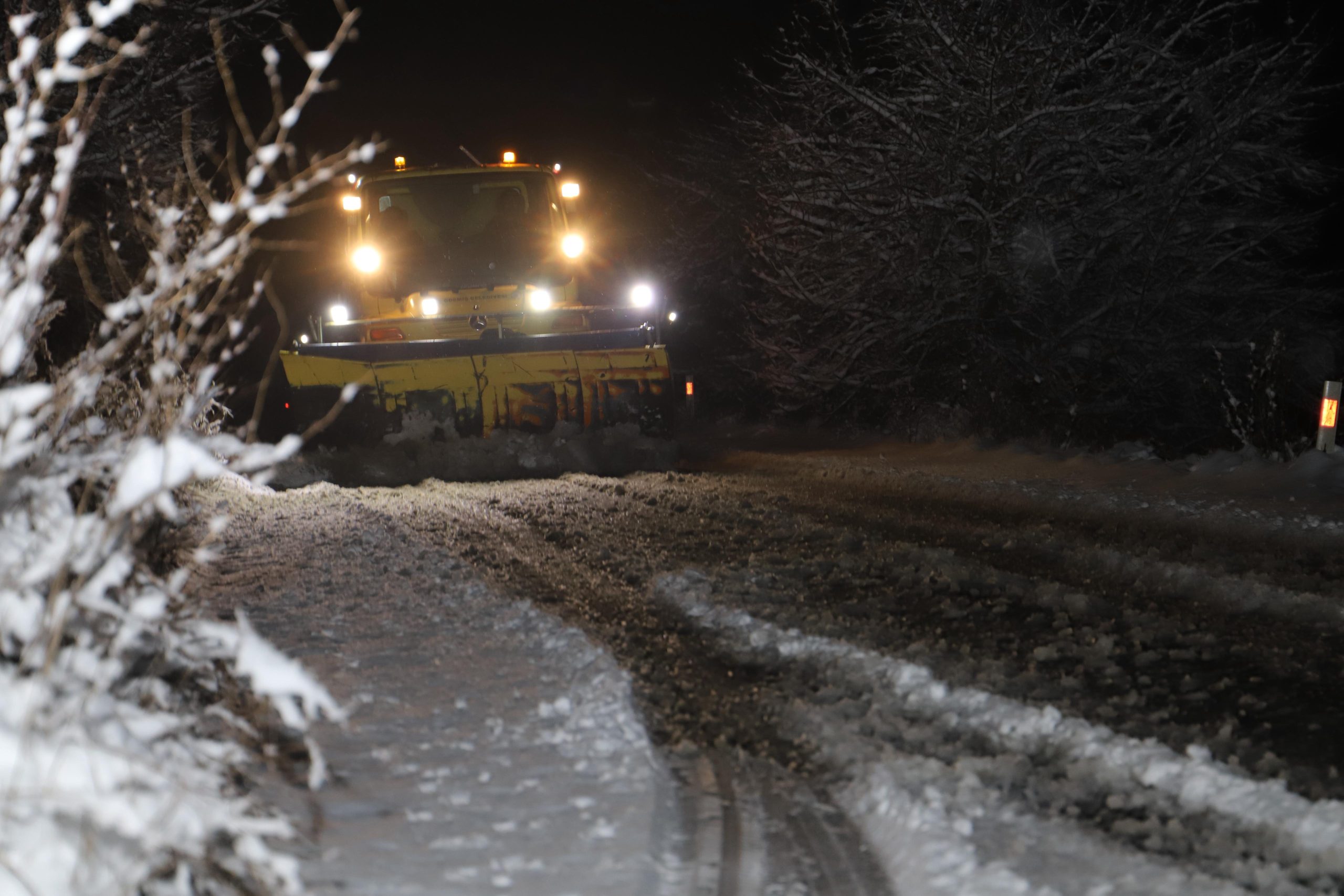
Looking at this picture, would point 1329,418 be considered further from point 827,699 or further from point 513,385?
point 513,385

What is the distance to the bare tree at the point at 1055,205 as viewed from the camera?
1237cm

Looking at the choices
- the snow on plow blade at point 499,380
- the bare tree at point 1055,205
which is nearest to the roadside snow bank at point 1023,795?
the snow on plow blade at point 499,380

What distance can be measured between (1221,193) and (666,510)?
9556 millimetres

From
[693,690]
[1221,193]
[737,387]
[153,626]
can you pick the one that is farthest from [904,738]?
[737,387]

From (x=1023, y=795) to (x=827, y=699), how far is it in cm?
99

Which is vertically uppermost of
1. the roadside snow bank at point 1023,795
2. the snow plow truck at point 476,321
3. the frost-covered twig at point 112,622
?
the snow plow truck at point 476,321

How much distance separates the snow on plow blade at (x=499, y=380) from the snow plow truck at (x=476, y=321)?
14 millimetres

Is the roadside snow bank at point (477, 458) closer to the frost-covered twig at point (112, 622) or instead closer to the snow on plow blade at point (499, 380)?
the snow on plow blade at point (499, 380)

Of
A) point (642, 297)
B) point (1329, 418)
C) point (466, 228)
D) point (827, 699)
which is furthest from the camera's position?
point (466, 228)

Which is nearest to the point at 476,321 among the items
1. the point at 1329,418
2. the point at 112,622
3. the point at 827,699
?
the point at 1329,418

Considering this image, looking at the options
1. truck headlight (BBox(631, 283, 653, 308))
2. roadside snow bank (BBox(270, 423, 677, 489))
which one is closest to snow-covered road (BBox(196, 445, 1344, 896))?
roadside snow bank (BBox(270, 423, 677, 489))

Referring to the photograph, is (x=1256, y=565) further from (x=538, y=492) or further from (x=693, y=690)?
(x=538, y=492)

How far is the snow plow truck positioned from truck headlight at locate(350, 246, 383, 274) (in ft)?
0.05

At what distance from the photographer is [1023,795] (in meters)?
3.18
